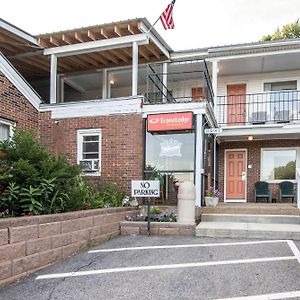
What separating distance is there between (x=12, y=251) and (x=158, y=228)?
13.0 ft

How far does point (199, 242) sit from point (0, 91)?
7106 millimetres

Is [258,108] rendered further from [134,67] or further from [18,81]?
[18,81]

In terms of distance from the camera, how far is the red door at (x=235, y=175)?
14844 mm

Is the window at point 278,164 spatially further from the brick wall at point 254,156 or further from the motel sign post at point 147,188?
the motel sign post at point 147,188

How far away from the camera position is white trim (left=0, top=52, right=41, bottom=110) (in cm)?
1049

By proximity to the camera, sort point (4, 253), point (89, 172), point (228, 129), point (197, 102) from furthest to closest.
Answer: point (228, 129) → point (89, 172) → point (197, 102) → point (4, 253)

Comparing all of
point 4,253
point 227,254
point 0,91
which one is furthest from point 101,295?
point 0,91

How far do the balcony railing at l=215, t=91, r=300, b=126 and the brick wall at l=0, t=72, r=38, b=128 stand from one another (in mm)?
7239

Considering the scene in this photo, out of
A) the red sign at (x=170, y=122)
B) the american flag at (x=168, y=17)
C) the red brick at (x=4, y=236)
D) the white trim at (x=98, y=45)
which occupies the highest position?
the american flag at (x=168, y=17)

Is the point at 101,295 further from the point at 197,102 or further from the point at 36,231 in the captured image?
the point at 197,102

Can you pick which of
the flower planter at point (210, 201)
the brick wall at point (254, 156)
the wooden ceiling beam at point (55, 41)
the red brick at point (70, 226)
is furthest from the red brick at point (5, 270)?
the brick wall at point (254, 156)

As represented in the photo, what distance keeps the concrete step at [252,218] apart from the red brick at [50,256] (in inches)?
187

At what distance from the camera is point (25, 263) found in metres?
5.16

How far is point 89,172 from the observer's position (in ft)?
37.0
